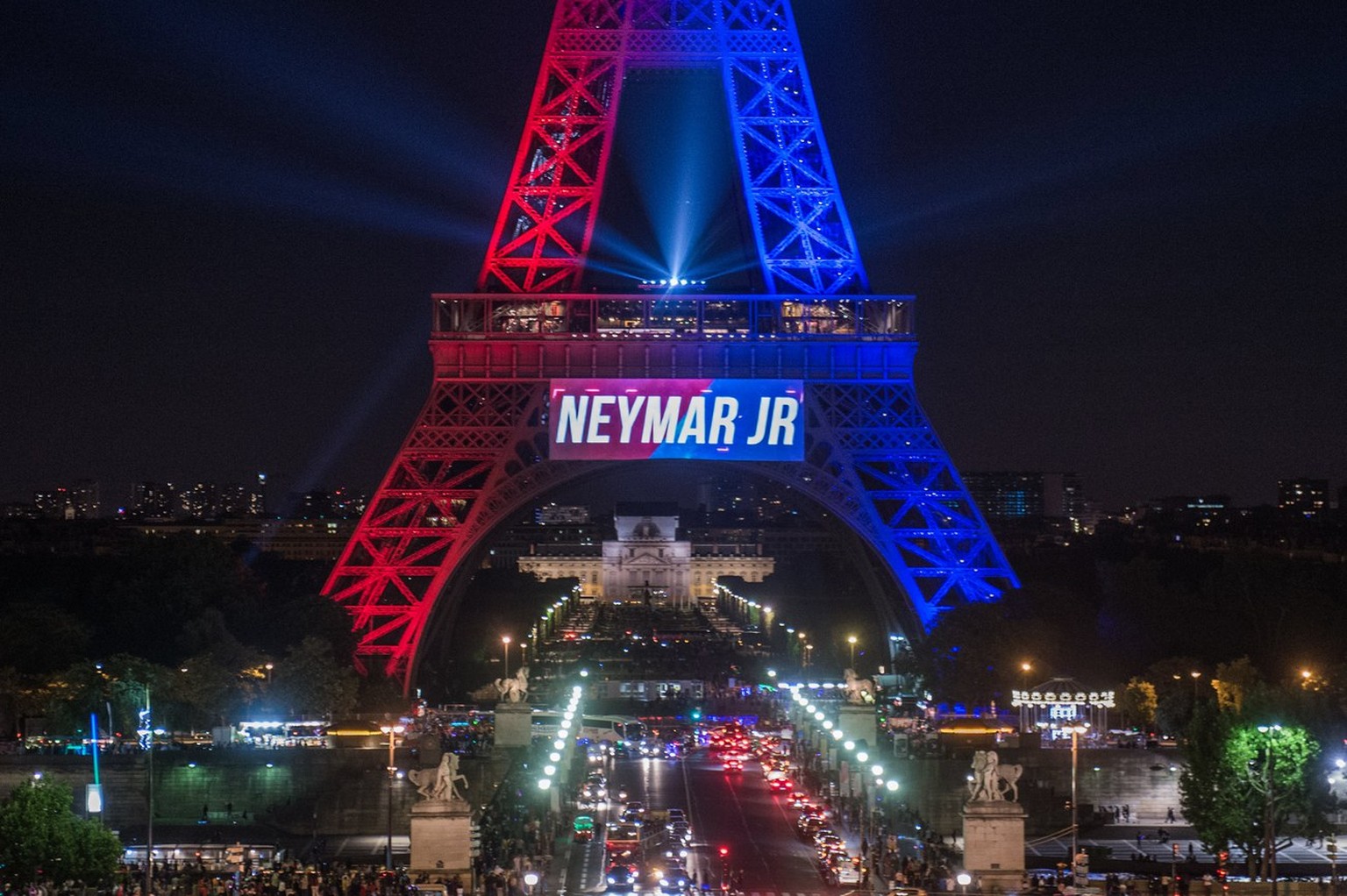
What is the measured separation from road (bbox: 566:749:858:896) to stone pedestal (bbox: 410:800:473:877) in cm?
294

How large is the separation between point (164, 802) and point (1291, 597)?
4613 centimetres

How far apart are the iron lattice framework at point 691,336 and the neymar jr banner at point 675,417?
0.88 m

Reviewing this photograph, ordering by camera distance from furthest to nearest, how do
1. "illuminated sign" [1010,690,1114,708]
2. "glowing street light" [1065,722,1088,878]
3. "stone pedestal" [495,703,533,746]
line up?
"illuminated sign" [1010,690,1114,708] < "stone pedestal" [495,703,533,746] < "glowing street light" [1065,722,1088,878]

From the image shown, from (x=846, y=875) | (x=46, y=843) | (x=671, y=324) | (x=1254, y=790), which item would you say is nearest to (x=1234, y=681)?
(x=1254, y=790)

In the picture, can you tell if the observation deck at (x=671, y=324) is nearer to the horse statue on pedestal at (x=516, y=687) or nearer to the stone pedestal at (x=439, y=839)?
the horse statue on pedestal at (x=516, y=687)

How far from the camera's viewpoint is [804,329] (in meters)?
77.4

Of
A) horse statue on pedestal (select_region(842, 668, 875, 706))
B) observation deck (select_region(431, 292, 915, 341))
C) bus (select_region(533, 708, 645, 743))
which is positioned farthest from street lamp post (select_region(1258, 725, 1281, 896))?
observation deck (select_region(431, 292, 915, 341))

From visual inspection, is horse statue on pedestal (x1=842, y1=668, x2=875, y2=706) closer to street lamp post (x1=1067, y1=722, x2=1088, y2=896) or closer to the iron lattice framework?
street lamp post (x1=1067, y1=722, x2=1088, y2=896)

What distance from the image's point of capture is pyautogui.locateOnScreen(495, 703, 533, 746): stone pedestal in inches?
2468

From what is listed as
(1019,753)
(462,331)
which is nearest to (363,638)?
(462,331)

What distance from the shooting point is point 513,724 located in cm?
6284

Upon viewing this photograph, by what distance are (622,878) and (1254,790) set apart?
1536 cm

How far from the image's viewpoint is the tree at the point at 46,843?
4241cm

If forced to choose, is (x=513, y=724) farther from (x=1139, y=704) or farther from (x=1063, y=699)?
(x=1139, y=704)
